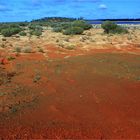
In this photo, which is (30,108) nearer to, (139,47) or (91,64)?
(91,64)

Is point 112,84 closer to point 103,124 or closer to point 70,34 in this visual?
point 103,124

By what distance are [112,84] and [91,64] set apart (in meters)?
4.59

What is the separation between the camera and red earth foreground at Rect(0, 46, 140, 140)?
10109 mm

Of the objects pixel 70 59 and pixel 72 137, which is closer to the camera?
pixel 72 137

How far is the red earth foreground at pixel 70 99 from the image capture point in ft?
33.2

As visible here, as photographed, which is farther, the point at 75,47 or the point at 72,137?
the point at 75,47

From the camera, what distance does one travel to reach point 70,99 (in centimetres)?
1317

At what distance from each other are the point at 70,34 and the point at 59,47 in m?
11.3

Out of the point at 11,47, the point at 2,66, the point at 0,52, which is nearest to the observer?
the point at 2,66

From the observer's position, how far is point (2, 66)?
19406mm

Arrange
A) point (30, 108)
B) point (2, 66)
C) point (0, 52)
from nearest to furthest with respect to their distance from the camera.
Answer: point (30, 108), point (2, 66), point (0, 52)

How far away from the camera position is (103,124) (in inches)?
418

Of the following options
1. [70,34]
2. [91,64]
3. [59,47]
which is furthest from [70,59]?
[70,34]

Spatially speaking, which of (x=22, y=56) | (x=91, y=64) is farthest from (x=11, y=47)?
(x=91, y=64)
